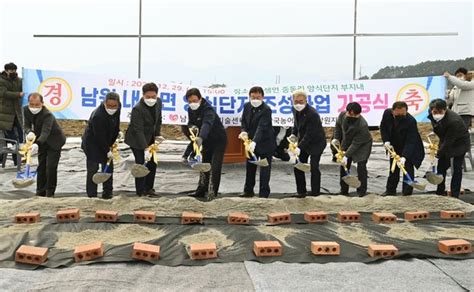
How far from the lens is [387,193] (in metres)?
5.43

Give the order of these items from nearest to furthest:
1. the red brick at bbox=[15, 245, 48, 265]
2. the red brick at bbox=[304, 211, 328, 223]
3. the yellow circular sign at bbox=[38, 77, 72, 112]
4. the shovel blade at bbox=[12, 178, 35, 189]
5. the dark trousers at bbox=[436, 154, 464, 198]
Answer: the red brick at bbox=[15, 245, 48, 265]
the red brick at bbox=[304, 211, 328, 223]
the shovel blade at bbox=[12, 178, 35, 189]
the dark trousers at bbox=[436, 154, 464, 198]
the yellow circular sign at bbox=[38, 77, 72, 112]

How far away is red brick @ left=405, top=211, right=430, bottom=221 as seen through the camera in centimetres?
429

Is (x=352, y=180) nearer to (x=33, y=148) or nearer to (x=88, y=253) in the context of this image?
(x=88, y=253)

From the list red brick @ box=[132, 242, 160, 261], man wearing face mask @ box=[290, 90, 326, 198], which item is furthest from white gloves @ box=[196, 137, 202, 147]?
red brick @ box=[132, 242, 160, 261]

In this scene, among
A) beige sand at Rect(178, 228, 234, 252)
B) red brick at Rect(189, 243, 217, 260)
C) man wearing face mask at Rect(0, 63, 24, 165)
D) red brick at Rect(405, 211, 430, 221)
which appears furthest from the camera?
man wearing face mask at Rect(0, 63, 24, 165)

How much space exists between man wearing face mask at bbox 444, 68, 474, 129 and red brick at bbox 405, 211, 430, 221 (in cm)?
331

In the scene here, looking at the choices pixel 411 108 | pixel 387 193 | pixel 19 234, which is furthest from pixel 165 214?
pixel 411 108

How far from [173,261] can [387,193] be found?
328 centimetres

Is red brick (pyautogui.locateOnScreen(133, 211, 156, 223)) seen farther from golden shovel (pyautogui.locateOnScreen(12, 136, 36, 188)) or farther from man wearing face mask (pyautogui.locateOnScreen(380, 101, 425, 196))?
man wearing face mask (pyautogui.locateOnScreen(380, 101, 425, 196))

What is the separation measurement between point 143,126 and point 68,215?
55.6 inches

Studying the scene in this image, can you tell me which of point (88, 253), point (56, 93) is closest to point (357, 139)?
point (88, 253)

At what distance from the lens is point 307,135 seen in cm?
515

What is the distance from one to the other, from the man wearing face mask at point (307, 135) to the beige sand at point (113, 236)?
210 centimetres

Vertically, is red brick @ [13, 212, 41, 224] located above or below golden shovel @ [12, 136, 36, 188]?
below
